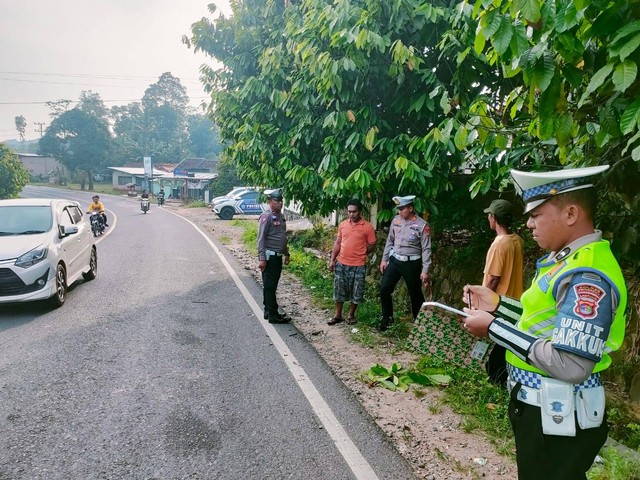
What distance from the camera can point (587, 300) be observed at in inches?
61.6

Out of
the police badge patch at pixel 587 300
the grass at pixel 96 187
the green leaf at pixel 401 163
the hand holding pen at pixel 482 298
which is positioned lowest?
the grass at pixel 96 187

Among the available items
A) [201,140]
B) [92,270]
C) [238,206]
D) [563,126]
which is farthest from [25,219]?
[201,140]

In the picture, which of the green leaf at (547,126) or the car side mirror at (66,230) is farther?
the car side mirror at (66,230)

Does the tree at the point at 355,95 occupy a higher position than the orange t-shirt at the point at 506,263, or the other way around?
the tree at the point at 355,95

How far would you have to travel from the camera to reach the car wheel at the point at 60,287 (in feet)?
22.7

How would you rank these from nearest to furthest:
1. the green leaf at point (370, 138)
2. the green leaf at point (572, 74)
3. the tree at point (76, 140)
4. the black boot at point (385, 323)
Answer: the green leaf at point (572, 74), the green leaf at point (370, 138), the black boot at point (385, 323), the tree at point (76, 140)

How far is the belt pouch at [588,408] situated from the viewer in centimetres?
174

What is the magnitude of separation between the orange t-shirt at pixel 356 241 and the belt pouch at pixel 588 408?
4.71 metres

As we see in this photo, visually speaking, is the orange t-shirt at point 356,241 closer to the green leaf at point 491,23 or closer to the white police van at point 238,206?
the green leaf at point 491,23

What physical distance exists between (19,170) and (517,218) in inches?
1757

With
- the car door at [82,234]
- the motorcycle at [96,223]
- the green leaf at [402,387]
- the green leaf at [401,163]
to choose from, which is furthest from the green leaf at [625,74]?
the motorcycle at [96,223]

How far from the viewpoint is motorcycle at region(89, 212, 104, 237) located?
1722cm

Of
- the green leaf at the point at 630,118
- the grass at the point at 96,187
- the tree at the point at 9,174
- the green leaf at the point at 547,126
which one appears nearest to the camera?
the green leaf at the point at 630,118

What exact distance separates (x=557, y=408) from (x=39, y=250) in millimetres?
7006
